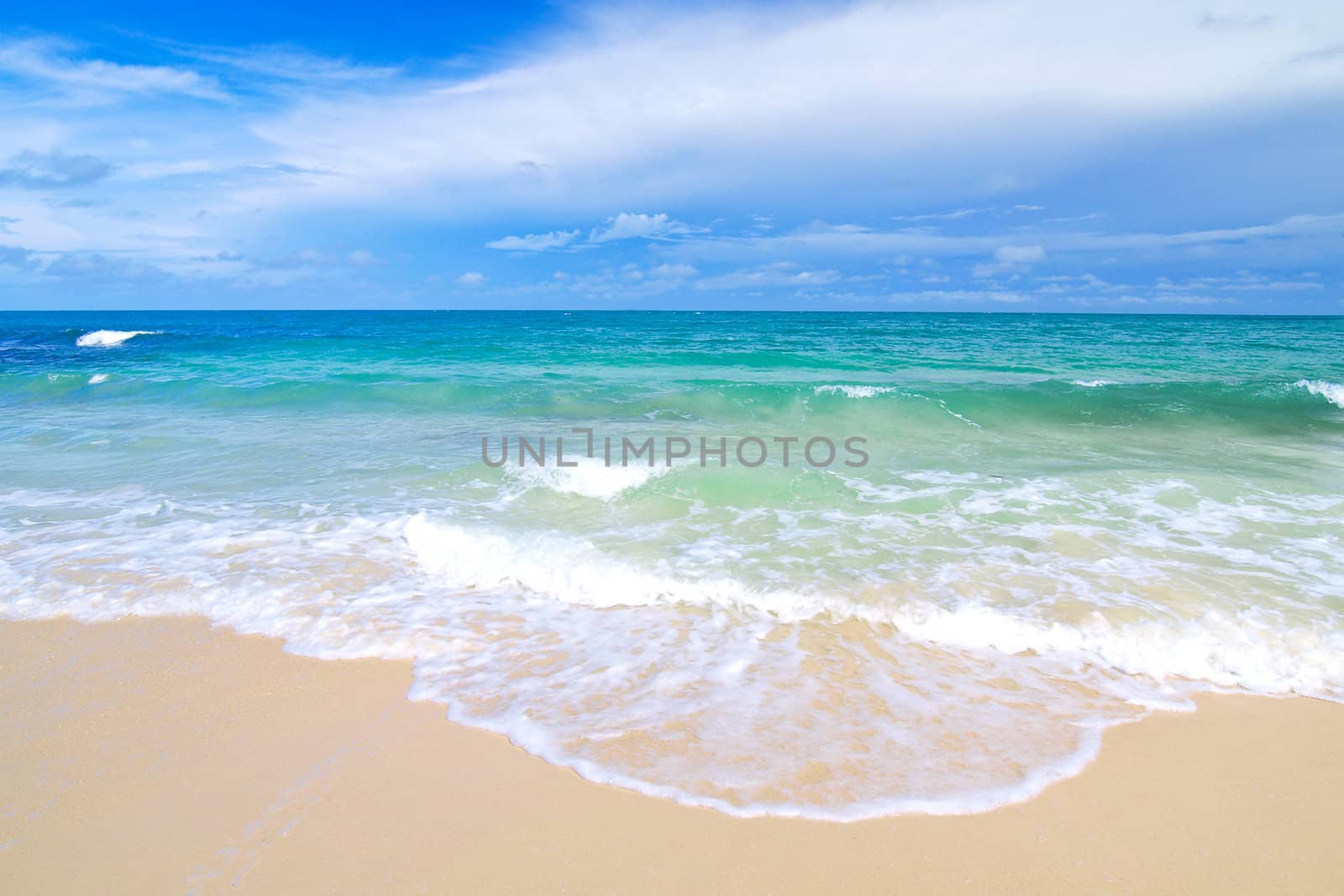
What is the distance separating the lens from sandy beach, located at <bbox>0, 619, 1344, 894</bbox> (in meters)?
2.53

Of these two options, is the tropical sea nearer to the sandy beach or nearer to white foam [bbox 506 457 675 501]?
white foam [bbox 506 457 675 501]

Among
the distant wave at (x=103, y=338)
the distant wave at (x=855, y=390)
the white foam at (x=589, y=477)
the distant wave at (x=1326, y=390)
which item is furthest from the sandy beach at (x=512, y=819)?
the distant wave at (x=103, y=338)

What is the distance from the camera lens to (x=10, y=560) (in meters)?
5.57

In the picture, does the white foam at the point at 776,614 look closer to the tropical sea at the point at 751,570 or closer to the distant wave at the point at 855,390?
the tropical sea at the point at 751,570

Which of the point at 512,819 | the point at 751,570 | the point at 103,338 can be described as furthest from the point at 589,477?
the point at 103,338

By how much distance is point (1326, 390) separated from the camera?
1547cm

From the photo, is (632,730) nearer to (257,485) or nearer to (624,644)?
(624,644)

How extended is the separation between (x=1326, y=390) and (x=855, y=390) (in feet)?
34.6

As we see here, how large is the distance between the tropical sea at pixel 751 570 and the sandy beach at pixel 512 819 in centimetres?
18

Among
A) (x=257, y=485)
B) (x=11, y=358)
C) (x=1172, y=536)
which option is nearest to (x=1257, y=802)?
(x=1172, y=536)

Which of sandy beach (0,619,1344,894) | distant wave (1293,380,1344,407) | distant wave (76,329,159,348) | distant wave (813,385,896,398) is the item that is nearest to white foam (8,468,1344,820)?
sandy beach (0,619,1344,894)

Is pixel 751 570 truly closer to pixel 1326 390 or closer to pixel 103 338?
pixel 1326 390

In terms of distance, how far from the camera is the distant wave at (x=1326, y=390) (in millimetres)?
14977

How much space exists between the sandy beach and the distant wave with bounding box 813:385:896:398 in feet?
38.1
